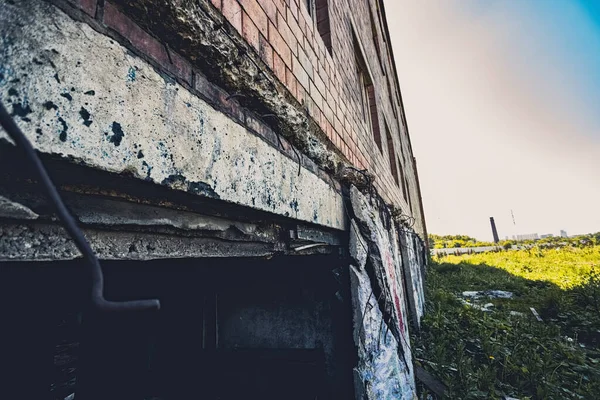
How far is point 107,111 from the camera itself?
1.53 ft

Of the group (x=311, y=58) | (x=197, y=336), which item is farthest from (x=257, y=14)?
(x=197, y=336)

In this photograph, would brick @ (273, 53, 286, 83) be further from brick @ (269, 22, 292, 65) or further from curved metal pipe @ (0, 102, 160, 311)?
curved metal pipe @ (0, 102, 160, 311)

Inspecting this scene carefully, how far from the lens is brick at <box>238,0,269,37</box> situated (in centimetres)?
94

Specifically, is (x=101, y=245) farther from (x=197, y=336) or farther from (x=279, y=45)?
(x=197, y=336)

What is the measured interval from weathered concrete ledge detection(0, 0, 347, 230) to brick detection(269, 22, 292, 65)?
1.68 feet

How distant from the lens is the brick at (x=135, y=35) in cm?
52

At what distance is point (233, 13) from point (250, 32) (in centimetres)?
9

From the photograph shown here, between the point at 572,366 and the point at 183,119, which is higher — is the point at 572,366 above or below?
below

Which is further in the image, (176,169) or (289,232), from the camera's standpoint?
(289,232)

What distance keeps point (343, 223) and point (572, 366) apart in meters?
4.12

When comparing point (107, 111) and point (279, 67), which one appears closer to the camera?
point (107, 111)

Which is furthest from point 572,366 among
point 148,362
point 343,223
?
point 148,362

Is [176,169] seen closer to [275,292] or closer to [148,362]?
[275,292]

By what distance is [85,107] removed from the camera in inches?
17.2
